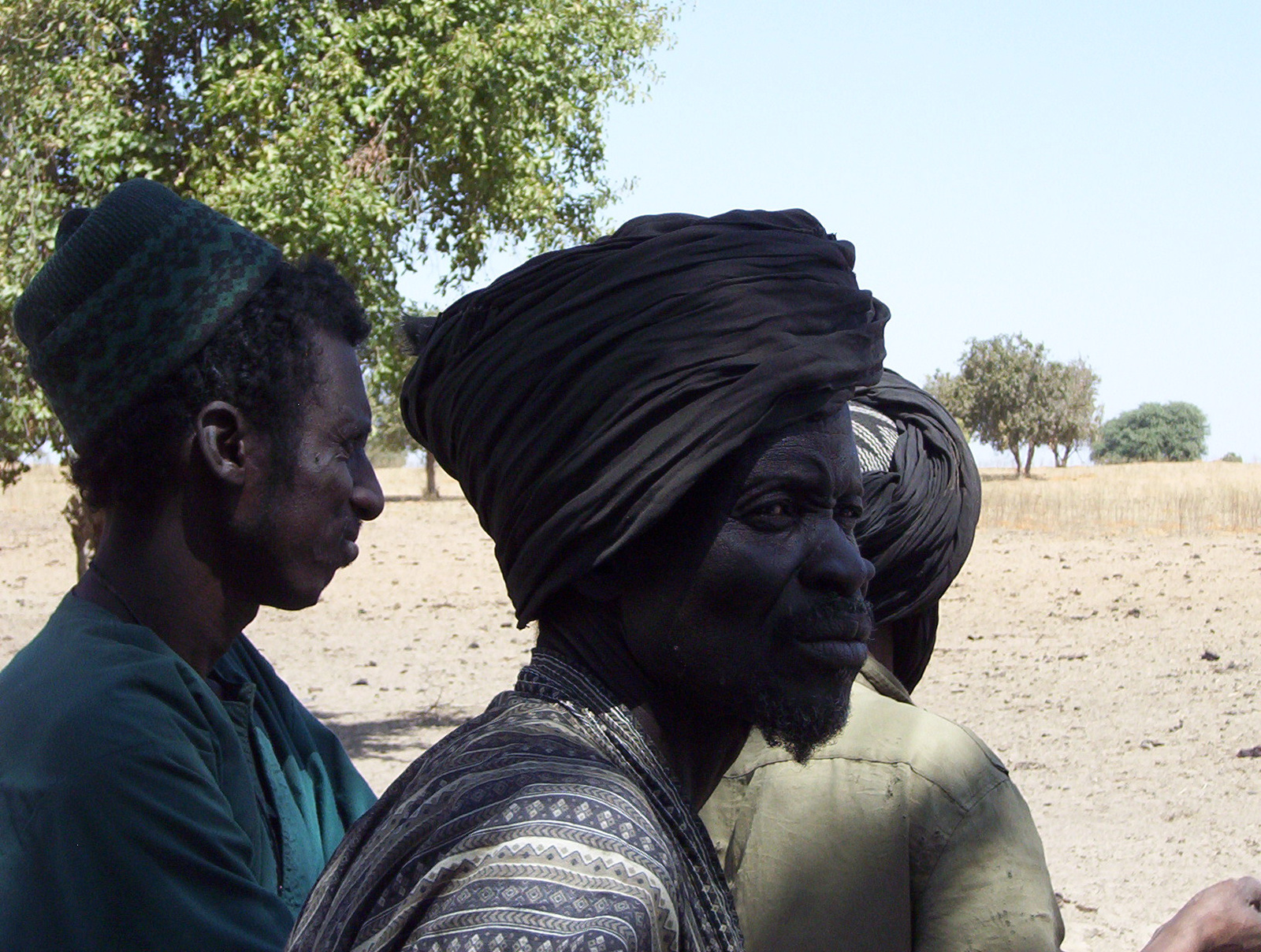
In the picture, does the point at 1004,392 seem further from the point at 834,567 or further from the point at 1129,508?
the point at 834,567

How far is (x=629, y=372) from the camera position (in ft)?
5.03

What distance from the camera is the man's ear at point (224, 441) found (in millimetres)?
2008

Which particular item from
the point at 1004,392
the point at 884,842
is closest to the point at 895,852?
the point at 884,842

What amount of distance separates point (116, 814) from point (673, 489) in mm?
801

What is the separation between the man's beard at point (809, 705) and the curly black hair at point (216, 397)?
892 millimetres

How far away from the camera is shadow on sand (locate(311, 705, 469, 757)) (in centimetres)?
964

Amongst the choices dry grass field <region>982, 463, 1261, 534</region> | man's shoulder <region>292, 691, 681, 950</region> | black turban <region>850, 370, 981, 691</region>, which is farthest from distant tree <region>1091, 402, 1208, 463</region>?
man's shoulder <region>292, 691, 681, 950</region>

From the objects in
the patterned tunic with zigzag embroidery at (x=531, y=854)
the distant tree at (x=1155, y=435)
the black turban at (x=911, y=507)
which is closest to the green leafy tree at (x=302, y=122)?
the black turban at (x=911, y=507)

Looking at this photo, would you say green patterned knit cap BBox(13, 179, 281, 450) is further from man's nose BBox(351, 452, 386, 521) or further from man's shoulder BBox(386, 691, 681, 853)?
man's shoulder BBox(386, 691, 681, 853)

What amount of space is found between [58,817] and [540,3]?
265 inches

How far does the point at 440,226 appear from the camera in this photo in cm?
809

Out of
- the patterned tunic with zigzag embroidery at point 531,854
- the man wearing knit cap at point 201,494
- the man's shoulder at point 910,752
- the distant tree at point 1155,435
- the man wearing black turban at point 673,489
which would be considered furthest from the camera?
the distant tree at point 1155,435

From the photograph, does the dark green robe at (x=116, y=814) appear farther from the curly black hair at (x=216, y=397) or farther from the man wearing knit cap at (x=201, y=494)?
the curly black hair at (x=216, y=397)

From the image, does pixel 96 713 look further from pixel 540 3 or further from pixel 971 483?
pixel 540 3
